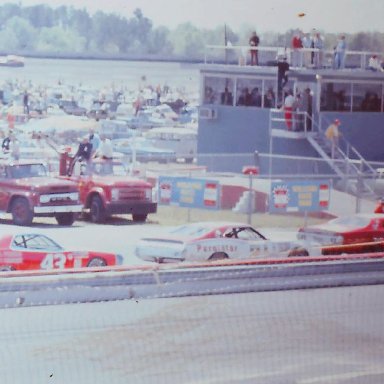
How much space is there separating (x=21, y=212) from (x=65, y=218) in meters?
0.17

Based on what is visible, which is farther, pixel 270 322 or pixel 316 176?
pixel 316 176

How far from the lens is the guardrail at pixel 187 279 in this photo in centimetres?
377

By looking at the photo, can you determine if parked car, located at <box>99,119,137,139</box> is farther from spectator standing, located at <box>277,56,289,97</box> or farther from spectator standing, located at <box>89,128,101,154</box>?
spectator standing, located at <box>277,56,289,97</box>

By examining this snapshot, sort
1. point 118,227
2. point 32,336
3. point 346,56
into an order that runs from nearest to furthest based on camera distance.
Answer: point 32,336 → point 118,227 → point 346,56

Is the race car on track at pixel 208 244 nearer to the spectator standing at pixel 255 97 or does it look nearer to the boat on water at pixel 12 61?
the spectator standing at pixel 255 97

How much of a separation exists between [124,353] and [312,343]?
762 mm

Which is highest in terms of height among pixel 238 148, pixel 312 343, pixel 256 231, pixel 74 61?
pixel 74 61

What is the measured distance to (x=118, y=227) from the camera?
414cm

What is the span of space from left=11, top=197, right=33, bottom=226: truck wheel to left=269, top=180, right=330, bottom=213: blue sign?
3.16 feet

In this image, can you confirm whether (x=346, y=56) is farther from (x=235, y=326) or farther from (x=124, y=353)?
(x=124, y=353)

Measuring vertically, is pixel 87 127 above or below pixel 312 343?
above

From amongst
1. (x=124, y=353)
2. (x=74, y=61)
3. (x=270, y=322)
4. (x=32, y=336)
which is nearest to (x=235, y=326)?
(x=270, y=322)

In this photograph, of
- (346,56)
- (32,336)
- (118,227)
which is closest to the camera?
(32,336)

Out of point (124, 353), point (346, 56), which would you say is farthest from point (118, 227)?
point (346, 56)
